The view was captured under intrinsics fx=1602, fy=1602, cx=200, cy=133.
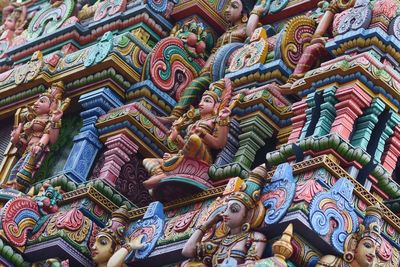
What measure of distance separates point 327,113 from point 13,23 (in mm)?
8376

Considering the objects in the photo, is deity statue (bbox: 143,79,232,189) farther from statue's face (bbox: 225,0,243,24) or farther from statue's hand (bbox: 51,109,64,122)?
statue's face (bbox: 225,0,243,24)

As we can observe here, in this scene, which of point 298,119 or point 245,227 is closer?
point 245,227

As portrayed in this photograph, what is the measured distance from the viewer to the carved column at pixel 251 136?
63.3 feet

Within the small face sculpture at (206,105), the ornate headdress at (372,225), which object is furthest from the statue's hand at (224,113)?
the ornate headdress at (372,225)

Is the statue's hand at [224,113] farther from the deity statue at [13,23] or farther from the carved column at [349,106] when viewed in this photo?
the deity statue at [13,23]

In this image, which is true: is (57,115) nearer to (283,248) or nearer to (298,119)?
(298,119)

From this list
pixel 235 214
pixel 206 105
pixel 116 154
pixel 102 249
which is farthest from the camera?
pixel 116 154

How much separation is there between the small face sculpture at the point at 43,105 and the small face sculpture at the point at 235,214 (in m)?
5.25

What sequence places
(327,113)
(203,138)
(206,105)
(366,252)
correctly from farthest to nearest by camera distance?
(206,105)
(203,138)
(327,113)
(366,252)

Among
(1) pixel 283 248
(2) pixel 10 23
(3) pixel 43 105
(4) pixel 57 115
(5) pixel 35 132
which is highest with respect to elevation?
(2) pixel 10 23

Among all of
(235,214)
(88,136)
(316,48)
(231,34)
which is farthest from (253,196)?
(231,34)

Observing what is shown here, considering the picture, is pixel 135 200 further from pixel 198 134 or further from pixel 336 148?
pixel 336 148

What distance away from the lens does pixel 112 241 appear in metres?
18.9

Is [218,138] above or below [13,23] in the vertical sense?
below
